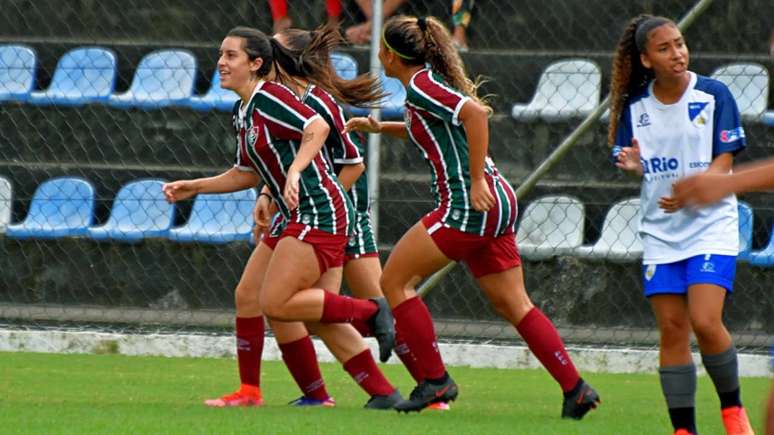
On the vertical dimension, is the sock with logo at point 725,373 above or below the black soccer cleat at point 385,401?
above

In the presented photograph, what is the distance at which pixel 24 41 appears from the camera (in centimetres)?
1209

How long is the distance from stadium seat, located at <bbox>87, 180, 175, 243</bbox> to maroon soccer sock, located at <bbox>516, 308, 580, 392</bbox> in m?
4.75

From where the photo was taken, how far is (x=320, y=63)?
297 inches

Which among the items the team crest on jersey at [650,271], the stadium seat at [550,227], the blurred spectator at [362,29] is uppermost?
the team crest on jersey at [650,271]

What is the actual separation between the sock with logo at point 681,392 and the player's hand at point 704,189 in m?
2.50

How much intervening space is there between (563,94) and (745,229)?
1695 millimetres

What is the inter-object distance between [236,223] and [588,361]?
2.80 meters

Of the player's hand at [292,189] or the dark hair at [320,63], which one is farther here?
the dark hair at [320,63]

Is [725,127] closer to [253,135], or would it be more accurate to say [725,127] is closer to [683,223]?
[683,223]

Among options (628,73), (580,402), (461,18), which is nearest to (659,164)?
(628,73)

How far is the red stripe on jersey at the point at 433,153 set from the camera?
6887mm

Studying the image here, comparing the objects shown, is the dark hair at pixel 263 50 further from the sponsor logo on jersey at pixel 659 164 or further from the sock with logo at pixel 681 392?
the sock with logo at pixel 681 392

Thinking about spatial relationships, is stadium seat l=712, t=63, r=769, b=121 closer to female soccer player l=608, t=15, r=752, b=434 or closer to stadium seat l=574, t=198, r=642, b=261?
stadium seat l=574, t=198, r=642, b=261

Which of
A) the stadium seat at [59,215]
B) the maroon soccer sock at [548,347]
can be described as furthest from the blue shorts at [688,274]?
the stadium seat at [59,215]
